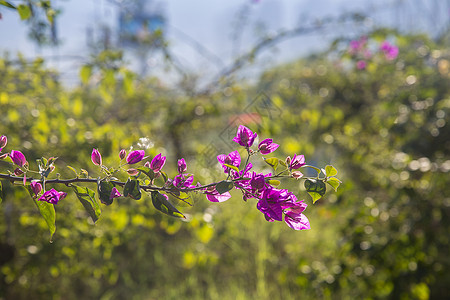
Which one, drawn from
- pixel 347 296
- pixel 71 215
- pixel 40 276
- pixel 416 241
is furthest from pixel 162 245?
pixel 416 241

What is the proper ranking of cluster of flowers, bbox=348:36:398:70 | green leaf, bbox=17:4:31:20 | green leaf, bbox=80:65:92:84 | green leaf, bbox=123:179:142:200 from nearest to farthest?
green leaf, bbox=123:179:142:200, green leaf, bbox=17:4:31:20, green leaf, bbox=80:65:92:84, cluster of flowers, bbox=348:36:398:70

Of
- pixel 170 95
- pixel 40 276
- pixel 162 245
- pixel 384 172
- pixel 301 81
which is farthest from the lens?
pixel 301 81

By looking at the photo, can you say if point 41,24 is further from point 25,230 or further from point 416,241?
point 416,241

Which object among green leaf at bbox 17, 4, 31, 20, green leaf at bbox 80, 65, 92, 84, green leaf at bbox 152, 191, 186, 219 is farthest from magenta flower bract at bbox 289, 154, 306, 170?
green leaf at bbox 80, 65, 92, 84

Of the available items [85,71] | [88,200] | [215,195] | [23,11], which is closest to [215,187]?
[215,195]

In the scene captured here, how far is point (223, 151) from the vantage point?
2.17ft

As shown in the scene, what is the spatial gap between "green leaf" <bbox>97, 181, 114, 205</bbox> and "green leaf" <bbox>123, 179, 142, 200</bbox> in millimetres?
20

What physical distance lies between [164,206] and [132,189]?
0.12 ft

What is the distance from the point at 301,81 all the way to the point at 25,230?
6.53 ft

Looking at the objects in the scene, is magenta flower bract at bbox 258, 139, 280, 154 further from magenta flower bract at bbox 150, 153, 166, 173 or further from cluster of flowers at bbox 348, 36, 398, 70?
cluster of flowers at bbox 348, 36, 398, 70

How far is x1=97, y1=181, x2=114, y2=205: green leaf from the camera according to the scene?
45 centimetres

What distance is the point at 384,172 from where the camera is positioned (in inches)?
68.5

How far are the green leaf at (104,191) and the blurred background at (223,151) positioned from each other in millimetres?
145

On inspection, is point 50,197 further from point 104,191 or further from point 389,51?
point 389,51
